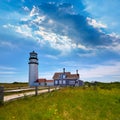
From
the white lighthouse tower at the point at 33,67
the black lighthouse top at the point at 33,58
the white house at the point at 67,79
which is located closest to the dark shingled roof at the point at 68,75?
the white house at the point at 67,79

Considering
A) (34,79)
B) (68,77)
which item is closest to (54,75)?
→ (68,77)

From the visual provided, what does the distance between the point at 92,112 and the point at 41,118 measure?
128 inches

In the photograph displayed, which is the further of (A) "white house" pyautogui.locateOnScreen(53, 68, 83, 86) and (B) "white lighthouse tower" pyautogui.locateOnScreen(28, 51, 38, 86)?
(A) "white house" pyautogui.locateOnScreen(53, 68, 83, 86)

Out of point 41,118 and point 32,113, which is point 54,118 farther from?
point 32,113

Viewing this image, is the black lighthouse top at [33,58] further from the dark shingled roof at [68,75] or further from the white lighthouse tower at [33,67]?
the dark shingled roof at [68,75]

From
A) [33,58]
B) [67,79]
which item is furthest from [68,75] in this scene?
[33,58]

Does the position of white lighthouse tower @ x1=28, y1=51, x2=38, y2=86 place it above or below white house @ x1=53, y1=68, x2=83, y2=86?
above

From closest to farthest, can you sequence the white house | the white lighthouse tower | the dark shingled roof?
the white lighthouse tower
the white house
the dark shingled roof

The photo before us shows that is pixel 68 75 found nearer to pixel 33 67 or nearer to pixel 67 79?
pixel 67 79

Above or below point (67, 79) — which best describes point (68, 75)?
above

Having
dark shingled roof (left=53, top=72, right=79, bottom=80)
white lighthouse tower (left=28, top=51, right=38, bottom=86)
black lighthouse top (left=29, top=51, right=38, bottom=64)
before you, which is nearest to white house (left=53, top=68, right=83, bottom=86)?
dark shingled roof (left=53, top=72, right=79, bottom=80)

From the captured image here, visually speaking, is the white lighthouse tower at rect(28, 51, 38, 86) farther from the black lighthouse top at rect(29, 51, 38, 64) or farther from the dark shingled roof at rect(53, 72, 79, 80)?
the dark shingled roof at rect(53, 72, 79, 80)

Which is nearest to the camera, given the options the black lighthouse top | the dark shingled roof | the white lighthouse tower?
the white lighthouse tower

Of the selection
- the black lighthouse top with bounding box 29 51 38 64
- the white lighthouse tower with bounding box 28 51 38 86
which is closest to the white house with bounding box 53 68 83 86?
the white lighthouse tower with bounding box 28 51 38 86
